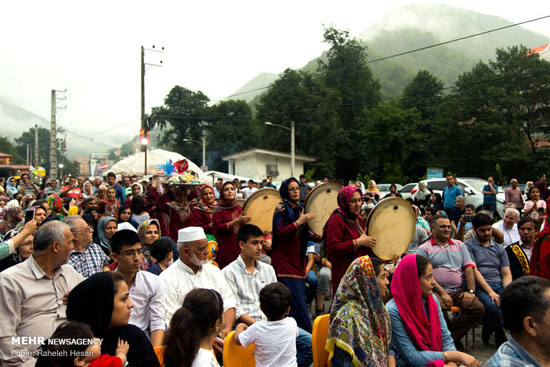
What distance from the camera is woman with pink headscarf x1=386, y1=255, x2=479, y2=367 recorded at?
3.79 meters

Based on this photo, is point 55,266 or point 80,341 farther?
point 55,266

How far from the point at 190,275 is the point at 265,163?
37.1 m

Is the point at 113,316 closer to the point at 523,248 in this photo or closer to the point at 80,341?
the point at 80,341

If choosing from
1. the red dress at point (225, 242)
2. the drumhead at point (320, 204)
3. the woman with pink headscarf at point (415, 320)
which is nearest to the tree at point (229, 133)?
the red dress at point (225, 242)

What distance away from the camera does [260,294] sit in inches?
148

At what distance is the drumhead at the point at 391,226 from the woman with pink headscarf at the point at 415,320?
1.33m

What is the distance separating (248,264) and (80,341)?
2596mm

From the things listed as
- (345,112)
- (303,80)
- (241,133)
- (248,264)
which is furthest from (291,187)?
(241,133)

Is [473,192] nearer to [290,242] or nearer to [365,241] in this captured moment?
[290,242]

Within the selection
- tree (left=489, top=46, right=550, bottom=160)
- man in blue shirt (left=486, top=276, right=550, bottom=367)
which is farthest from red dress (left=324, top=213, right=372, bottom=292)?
tree (left=489, top=46, right=550, bottom=160)

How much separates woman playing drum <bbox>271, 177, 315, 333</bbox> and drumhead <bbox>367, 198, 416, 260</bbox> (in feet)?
2.48

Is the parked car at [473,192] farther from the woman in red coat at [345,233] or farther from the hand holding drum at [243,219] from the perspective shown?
the woman in red coat at [345,233]

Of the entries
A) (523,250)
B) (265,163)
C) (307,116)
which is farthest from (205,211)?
(307,116)

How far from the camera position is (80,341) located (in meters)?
2.30
